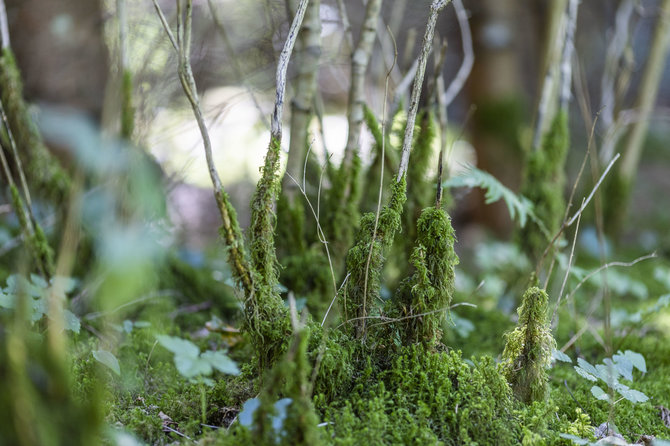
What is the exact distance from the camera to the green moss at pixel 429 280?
150 cm

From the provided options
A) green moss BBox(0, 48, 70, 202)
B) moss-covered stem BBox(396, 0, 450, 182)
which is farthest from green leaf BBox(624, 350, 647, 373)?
green moss BBox(0, 48, 70, 202)

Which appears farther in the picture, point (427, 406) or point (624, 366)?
point (624, 366)

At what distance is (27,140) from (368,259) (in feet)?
6.50

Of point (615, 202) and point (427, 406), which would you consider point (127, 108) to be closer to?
point (427, 406)

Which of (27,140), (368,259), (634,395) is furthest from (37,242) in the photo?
(634,395)

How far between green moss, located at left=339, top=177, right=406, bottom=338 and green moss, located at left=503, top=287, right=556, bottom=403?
1.53ft

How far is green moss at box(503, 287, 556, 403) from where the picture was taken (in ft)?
5.03

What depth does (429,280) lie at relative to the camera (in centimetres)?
151

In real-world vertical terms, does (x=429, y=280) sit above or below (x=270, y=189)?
below

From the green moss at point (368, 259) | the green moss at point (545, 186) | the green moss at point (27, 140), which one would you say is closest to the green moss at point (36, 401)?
the green moss at point (368, 259)

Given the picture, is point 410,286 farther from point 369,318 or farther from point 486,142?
point 486,142

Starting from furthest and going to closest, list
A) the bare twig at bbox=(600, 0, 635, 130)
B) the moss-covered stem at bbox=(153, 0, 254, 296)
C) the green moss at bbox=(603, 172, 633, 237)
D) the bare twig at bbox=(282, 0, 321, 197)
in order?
the green moss at bbox=(603, 172, 633, 237) → the bare twig at bbox=(600, 0, 635, 130) → the bare twig at bbox=(282, 0, 321, 197) → the moss-covered stem at bbox=(153, 0, 254, 296)

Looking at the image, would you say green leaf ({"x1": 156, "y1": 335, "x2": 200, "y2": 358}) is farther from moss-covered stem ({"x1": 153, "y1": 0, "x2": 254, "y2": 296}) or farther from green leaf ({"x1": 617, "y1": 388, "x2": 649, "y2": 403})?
green leaf ({"x1": 617, "y1": 388, "x2": 649, "y2": 403})

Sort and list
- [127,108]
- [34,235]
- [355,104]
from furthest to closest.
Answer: [127,108], [355,104], [34,235]
